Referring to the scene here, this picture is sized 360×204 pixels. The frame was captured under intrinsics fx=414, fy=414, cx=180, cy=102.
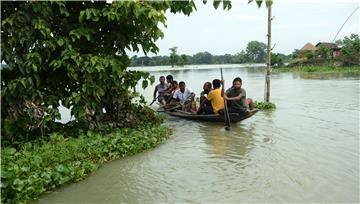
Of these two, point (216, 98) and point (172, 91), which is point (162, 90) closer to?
point (172, 91)

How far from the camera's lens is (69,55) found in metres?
7.00

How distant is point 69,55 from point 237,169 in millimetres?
3369

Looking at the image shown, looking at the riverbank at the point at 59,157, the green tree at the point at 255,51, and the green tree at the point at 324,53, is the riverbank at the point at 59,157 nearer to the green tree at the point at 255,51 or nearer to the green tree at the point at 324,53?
the green tree at the point at 324,53

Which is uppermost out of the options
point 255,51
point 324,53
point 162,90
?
point 255,51

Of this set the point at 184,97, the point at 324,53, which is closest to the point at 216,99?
the point at 184,97

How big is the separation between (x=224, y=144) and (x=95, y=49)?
3.02 metres

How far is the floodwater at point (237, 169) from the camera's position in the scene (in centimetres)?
502

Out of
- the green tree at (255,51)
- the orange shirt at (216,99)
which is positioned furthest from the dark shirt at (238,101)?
the green tree at (255,51)

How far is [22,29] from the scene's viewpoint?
6699 mm

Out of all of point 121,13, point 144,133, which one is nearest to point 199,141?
point 144,133

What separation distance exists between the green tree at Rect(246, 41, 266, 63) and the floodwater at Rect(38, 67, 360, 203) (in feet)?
305

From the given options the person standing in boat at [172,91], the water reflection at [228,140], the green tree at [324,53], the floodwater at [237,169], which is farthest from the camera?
the green tree at [324,53]

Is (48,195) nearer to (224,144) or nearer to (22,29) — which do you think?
(22,29)

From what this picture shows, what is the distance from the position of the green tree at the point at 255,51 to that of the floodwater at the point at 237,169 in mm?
93094
